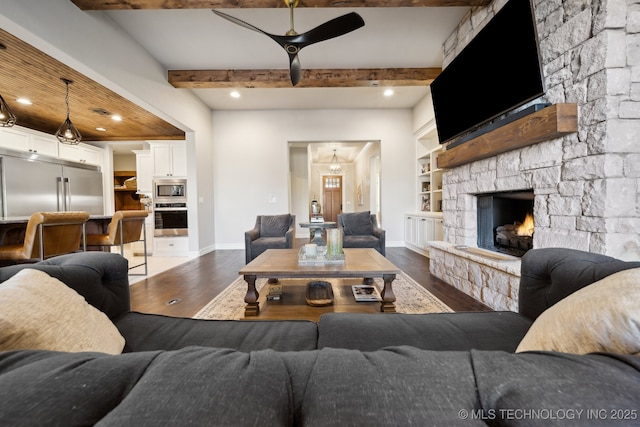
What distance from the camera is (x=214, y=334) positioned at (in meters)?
1.11

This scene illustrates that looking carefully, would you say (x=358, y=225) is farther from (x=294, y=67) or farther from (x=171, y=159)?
(x=171, y=159)

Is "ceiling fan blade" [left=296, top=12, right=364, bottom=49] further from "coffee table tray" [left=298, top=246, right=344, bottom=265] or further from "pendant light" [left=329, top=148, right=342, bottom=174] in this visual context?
"pendant light" [left=329, top=148, right=342, bottom=174]

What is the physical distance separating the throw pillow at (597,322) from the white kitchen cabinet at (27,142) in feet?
24.0

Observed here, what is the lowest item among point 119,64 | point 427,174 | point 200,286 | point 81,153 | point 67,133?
point 200,286

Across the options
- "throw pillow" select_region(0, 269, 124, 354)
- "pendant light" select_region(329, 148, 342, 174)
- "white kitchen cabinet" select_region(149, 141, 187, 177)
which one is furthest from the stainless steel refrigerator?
"pendant light" select_region(329, 148, 342, 174)

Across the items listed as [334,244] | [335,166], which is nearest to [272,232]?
[334,244]

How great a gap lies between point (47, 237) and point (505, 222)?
4.86 meters

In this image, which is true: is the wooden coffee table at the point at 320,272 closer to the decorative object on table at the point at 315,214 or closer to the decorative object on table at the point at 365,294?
the decorative object on table at the point at 365,294

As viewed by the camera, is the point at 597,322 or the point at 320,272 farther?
the point at 320,272

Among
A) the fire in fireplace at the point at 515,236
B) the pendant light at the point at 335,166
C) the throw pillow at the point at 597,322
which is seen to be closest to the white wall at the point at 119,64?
the throw pillow at the point at 597,322

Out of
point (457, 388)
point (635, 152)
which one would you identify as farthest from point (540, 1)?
point (457, 388)

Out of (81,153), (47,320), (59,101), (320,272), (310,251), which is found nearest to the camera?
(47,320)

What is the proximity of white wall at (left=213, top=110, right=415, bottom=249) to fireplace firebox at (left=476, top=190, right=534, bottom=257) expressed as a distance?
285 centimetres

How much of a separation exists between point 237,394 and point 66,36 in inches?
147
